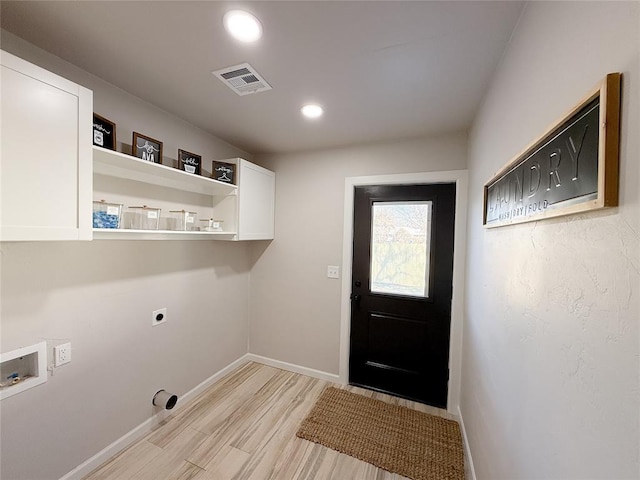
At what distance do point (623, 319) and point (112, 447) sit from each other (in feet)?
8.61

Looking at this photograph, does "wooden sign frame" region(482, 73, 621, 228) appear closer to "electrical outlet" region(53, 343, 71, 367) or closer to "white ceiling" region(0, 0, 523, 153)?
"white ceiling" region(0, 0, 523, 153)

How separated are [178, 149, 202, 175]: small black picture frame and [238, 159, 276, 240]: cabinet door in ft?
1.16

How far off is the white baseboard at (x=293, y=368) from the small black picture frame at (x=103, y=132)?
2.50 meters

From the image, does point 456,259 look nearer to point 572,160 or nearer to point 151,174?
point 572,160

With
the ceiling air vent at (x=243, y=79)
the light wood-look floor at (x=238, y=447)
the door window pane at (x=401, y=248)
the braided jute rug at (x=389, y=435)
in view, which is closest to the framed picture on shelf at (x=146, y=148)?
the ceiling air vent at (x=243, y=79)

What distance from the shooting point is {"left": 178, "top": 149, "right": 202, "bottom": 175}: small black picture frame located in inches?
76.7

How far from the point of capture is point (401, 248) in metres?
2.43

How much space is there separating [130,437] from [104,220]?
5.12 feet

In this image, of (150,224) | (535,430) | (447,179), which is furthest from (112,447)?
(447,179)

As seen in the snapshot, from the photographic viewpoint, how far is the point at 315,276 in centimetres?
272

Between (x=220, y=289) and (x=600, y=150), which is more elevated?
Result: (x=600, y=150)

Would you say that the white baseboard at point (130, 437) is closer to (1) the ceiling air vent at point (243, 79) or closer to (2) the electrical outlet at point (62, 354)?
(2) the electrical outlet at point (62, 354)

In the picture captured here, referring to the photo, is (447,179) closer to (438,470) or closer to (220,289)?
(438,470)

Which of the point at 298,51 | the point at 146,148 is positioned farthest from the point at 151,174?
the point at 298,51
